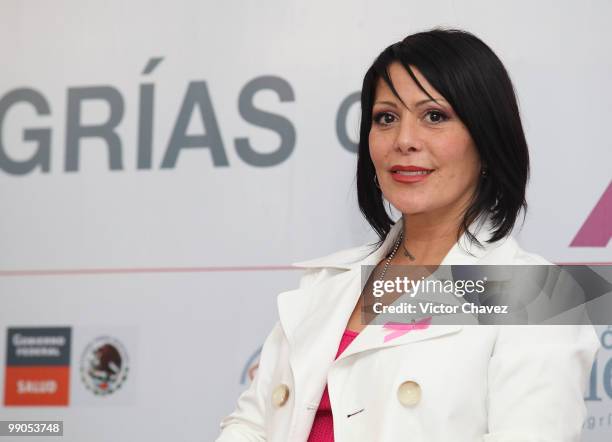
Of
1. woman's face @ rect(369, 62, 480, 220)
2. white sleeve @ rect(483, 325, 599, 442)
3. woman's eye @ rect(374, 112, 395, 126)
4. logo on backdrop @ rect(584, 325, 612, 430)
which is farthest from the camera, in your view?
logo on backdrop @ rect(584, 325, 612, 430)

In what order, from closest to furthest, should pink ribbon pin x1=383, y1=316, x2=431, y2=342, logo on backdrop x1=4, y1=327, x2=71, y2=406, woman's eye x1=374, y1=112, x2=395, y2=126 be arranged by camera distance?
pink ribbon pin x1=383, y1=316, x2=431, y2=342
woman's eye x1=374, y1=112, x2=395, y2=126
logo on backdrop x1=4, y1=327, x2=71, y2=406

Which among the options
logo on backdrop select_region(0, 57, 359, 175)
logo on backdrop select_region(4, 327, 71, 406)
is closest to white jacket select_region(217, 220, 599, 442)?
logo on backdrop select_region(0, 57, 359, 175)

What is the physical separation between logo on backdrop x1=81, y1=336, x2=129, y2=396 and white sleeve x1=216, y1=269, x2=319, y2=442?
859 millimetres

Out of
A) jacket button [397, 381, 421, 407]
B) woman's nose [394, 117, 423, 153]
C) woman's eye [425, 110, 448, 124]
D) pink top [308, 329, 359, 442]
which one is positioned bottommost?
pink top [308, 329, 359, 442]

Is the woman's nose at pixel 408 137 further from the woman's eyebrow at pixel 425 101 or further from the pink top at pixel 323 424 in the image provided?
the pink top at pixel 323 424

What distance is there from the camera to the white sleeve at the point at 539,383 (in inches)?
56.4

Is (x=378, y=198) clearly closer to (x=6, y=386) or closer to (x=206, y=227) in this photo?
(x=206, y=227)

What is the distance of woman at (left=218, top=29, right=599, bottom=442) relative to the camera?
1.49m

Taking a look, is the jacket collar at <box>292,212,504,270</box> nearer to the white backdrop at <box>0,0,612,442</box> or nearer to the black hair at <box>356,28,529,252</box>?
the black hair at <box>356,28,529,252</box>

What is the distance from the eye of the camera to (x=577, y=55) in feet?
7.87

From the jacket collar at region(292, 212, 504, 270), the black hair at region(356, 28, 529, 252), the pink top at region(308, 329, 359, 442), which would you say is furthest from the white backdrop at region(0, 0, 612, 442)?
the pink top at region(308, 329, 359, 442)

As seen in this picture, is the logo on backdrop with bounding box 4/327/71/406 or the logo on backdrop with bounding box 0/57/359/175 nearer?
the logo on backdrop with bounding box 0/57/359/175

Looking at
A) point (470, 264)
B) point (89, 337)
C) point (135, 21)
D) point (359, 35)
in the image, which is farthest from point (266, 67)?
point (470, 264)

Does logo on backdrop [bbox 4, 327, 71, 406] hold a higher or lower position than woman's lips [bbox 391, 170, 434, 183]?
lower
